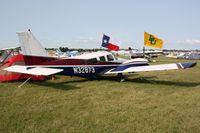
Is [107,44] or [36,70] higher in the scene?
[107,44]

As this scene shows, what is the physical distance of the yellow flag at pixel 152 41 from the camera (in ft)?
80.2

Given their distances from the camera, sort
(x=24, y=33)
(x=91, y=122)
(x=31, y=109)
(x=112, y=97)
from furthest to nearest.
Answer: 1. (x=24, y=33)
2. (x=112, y=97)
3. (x=31, y=109)
4. (x=91, y=122)

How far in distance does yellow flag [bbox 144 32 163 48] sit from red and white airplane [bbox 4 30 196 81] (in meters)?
11.1

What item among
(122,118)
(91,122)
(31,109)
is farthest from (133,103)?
(31,109)

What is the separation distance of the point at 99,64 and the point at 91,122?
26.0ft

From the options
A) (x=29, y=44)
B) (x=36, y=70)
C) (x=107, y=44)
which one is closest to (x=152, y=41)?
(x=107, y=44)

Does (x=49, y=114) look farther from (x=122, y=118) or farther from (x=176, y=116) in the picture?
(x=176, y=116)

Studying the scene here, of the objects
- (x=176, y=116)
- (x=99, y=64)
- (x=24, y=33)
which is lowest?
(x=176, y=116)

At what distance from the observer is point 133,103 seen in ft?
25.8

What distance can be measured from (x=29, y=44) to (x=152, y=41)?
1526 centimetres

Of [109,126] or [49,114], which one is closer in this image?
[109,126]

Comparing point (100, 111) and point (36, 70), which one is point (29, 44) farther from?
point (100, 111)

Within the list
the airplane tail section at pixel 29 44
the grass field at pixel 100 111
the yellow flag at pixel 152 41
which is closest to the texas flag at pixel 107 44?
the yellow flag at pixel 152 41

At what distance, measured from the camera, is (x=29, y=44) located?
41.4 feet
